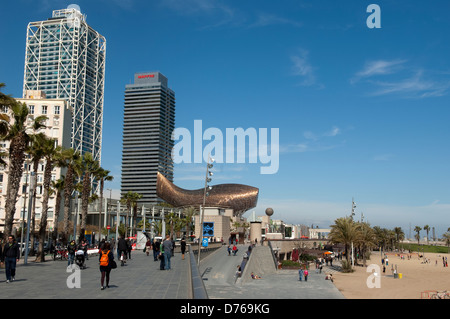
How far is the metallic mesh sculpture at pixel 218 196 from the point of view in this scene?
132m

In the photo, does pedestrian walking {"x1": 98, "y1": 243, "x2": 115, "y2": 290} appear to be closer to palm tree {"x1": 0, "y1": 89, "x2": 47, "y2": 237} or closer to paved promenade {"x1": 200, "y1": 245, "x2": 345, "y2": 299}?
palm tree {"x1": 0, "y1": 89, "x2": 47, "y2": 237}

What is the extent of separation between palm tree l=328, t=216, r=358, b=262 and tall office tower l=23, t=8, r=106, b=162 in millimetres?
139940

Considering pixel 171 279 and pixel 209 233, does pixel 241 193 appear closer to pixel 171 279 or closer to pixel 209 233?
pixel 209 233

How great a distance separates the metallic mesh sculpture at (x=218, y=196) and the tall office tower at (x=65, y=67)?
56.7 metres

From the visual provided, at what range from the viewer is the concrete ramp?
38041 millimetres

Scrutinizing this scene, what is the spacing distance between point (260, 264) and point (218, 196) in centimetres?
8902

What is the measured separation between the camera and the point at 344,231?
5103 cm

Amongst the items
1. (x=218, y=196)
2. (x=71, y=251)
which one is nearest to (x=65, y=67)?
(x=218, y=196)

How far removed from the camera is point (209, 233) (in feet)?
204

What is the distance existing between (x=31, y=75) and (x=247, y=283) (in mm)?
169742

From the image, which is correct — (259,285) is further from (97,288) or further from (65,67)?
(65,67)

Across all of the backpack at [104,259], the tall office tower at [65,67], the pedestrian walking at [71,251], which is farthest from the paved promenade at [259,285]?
the tall office tower at [65,67]
